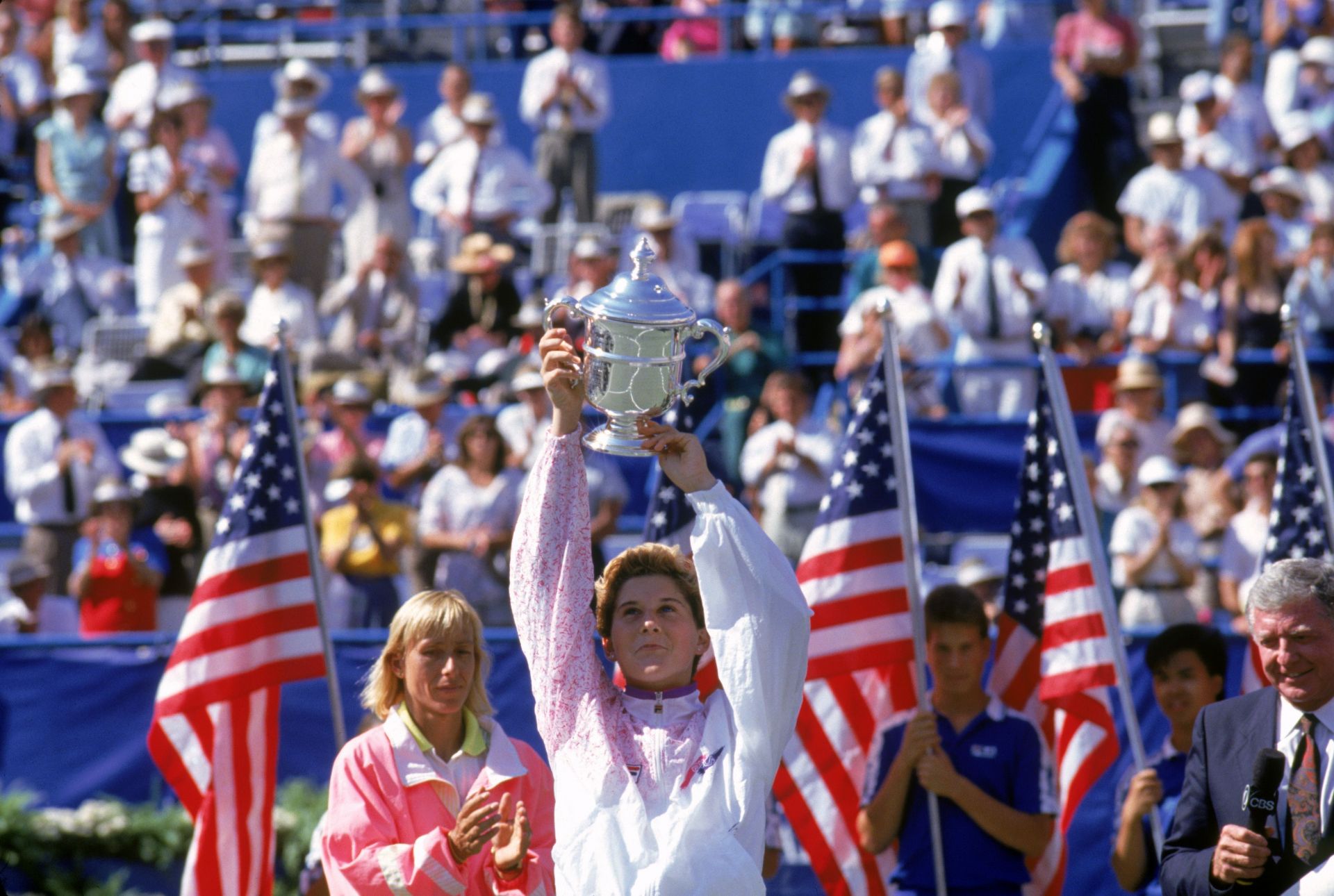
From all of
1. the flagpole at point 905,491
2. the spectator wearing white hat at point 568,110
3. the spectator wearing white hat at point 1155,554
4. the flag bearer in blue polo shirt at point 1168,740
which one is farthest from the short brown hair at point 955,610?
the spectator wearing white hat at point 568,110

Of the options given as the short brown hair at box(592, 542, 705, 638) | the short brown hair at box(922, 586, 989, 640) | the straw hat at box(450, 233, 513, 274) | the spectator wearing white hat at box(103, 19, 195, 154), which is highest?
the spectator wearing white hat at box(103, 19, 195, 154)

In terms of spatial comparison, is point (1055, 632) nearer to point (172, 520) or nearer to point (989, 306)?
point (172, 520)

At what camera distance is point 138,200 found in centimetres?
1565

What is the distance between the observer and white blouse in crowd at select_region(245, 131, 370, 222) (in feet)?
49.8

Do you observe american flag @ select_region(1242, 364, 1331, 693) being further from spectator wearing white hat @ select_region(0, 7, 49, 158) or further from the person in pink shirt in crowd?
spectator wearing white hat @ select_region(0, 7, 49, 158)

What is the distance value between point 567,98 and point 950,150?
123 inches

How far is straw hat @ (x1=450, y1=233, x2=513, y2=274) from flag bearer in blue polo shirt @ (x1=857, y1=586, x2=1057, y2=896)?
7.37 m

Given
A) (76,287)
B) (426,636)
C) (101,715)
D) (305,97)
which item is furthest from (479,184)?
(426,636)

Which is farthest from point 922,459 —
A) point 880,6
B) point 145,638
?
point 880,6

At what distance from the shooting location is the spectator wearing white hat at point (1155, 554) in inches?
389

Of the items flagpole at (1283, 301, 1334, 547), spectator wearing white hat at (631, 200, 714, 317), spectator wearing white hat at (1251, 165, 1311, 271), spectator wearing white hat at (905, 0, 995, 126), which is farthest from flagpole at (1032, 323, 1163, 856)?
spectator wearing white hat at (905, 0, 995, 126)

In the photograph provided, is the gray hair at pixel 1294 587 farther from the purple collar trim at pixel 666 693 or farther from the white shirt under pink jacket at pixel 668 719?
the purple collar trim at pixel 666 693

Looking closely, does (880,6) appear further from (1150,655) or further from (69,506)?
(1150,655)

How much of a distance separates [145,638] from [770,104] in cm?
1032
